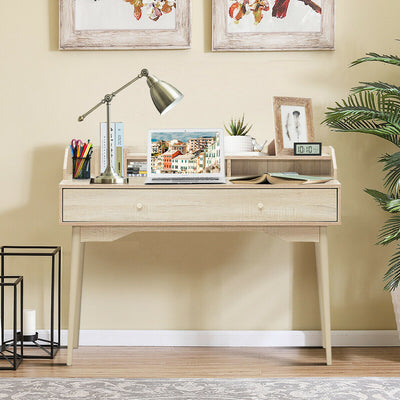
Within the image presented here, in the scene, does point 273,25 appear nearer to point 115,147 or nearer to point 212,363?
point 115,147

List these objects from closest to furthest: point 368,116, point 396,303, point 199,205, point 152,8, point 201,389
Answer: point 201,389, point 199,205, point 368,116, point 396,303, point 152,8

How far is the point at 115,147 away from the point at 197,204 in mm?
512

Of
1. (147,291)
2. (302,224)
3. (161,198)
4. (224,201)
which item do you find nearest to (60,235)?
(147,291)

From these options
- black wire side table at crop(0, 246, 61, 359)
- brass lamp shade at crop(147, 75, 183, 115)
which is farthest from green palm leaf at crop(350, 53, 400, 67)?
black wire side table at crop(0, 246, 61, 359)

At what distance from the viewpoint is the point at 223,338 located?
2.96m

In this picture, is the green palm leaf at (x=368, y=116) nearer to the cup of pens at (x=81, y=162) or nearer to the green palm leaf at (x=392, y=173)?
the green palm leaf at (x=392, y=173)

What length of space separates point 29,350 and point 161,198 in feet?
3.45

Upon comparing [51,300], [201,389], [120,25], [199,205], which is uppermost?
[120,25]

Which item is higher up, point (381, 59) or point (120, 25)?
point (120, 25)

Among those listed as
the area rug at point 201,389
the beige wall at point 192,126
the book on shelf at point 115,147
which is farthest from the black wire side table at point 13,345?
the book on shelf at point 115,147

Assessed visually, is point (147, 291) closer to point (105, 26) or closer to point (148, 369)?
point (148, 369)

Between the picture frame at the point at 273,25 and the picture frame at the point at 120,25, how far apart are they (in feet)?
0.56

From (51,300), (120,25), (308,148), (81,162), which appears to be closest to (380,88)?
(308,148)

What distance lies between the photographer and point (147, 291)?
Answer: 2979 mm
